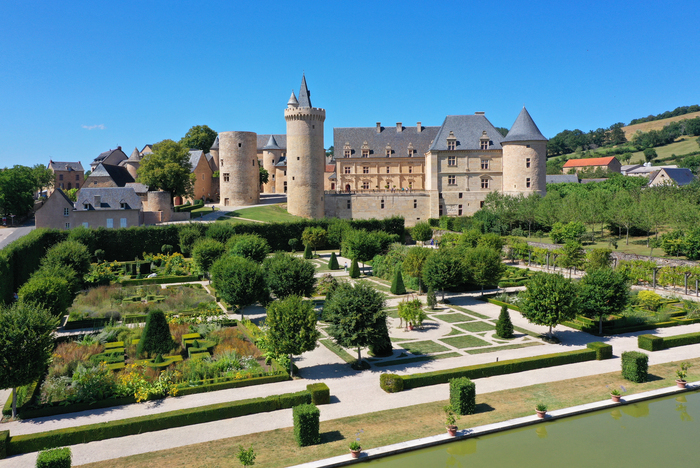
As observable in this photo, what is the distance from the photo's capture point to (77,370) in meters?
16.5

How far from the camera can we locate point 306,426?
1262 centimetres

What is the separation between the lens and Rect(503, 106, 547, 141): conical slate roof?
188 feet

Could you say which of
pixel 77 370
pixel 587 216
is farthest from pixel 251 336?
pixel 587 216

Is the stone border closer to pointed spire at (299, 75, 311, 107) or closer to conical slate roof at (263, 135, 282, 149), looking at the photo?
pointed spire at (299, 75, 311, 107)

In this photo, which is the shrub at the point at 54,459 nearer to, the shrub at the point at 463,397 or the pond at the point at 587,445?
the pond at the point at 587,445

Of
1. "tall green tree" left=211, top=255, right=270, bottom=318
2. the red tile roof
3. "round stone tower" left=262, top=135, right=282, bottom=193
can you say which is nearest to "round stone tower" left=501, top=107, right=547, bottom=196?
"round stone tower" left=262, top=135, right=282, bottom=193

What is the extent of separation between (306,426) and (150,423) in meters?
4.21

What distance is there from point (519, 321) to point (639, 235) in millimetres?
30197

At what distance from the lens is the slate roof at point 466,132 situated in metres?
62.0

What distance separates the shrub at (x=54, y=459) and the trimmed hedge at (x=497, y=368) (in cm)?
862

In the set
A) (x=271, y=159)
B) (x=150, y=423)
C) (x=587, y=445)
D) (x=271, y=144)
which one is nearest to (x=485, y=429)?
(x=587, y=445)

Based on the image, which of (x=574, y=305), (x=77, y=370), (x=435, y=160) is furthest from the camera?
(x=435, y=160)

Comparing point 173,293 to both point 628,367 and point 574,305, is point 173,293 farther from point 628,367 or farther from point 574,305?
point 628,367

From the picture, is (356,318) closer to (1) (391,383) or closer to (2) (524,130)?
(1) (391,383)
